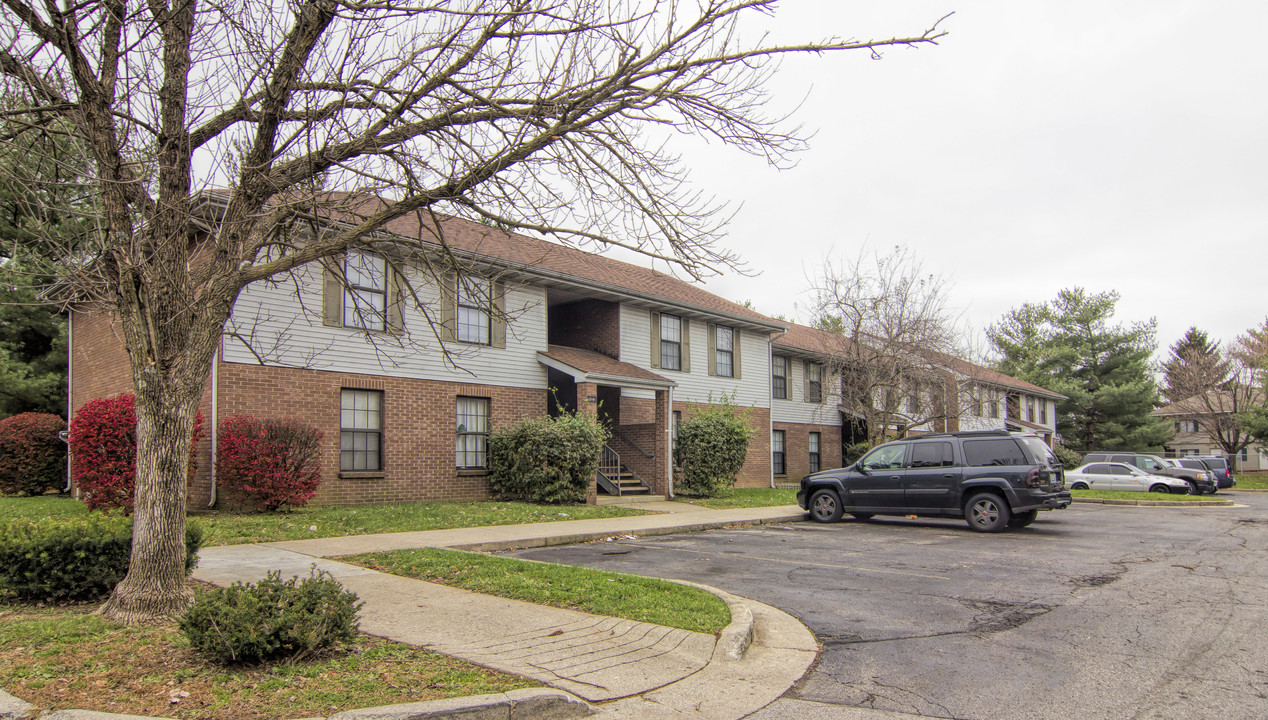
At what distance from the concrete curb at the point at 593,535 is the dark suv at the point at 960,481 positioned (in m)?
1.28

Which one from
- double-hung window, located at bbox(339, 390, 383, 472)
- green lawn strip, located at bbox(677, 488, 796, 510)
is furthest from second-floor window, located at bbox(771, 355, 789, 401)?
double-hung window, located at bbox(339, 390, 383, 472)

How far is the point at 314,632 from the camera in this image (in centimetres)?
486

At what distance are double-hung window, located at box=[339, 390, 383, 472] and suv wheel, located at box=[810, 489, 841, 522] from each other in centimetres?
895

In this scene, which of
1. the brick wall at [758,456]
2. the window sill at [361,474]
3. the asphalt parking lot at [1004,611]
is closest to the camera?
the asphalt parking lot at [1004,611]

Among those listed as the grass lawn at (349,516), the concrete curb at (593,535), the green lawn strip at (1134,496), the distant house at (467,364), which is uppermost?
the distant house at (467,364)

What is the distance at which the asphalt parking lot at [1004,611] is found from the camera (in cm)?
479

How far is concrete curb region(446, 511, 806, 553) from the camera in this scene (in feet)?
35.3

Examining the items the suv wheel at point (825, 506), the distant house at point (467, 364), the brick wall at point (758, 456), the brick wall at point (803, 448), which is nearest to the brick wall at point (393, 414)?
the distant house at point (467, 364)

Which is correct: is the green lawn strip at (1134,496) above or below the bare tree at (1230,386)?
below

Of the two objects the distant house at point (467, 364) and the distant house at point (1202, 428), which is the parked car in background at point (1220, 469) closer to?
the distant house at point (1202, 428)

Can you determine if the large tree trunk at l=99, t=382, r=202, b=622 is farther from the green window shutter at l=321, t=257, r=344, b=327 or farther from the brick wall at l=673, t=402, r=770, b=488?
the brick wall at l=673, t=402, r=770, b=488

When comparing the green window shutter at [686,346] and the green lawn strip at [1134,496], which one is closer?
the green lawn strip at [1134,496]

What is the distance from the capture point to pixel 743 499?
20531 mm

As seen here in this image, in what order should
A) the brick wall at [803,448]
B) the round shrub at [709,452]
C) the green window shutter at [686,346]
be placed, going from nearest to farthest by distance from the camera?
the round shrub at [709,452]
the green window shutter at [686,346]
the brick wall at [803,448]
